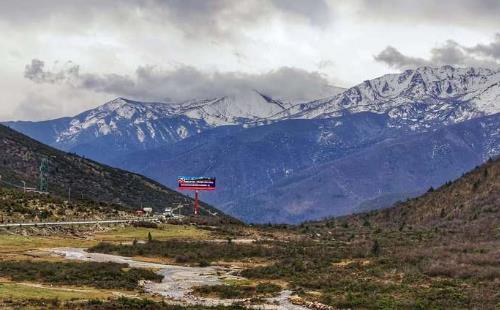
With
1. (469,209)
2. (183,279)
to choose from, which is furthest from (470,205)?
(183,279)

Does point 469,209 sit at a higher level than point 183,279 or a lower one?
higher

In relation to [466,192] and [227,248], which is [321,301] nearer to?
[227,248]

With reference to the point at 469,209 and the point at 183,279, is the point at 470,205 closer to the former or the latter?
the point at 469,209

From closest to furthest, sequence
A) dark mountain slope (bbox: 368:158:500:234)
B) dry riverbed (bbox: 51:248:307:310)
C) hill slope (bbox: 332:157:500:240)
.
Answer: dry riverbed (bbox: 51:248:307:310), hill slope (bbox: 332:157:500:240), dark mountain slope (bbox: 368:158:500:234)

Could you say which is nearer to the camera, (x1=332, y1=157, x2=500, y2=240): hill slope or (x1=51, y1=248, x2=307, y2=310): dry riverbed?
(x1=51, y1=248, x2=307, y2=310): dry riverbed

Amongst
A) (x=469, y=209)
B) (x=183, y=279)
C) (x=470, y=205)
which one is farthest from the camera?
(x=470, y=205)

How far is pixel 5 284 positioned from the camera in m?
63.7

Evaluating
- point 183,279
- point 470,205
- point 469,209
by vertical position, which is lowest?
point 183,279

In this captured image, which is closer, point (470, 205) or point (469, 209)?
point (469, 209)

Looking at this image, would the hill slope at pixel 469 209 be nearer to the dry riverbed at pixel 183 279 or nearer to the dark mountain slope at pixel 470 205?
the dark mountain slope at pixel 470 205

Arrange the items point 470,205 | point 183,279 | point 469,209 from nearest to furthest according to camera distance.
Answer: point 183,279 → point 469,209 → point 470,205

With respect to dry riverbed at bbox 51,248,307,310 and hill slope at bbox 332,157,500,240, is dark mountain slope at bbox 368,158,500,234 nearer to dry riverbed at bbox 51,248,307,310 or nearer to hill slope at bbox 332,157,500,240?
hill slope at bbox 332,157,500,240

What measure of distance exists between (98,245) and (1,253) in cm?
2127

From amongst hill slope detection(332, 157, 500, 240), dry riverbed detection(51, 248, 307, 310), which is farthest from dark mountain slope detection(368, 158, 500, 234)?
dry riverbed detection(51, 248, 307, 310)
